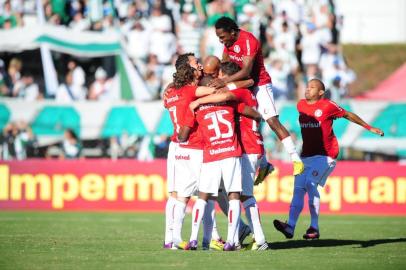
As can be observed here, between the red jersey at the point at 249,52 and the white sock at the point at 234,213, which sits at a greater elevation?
the red jersey at the point at 249,52

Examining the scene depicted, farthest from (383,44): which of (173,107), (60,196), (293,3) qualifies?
(173,107)

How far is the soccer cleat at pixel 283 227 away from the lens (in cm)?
1396

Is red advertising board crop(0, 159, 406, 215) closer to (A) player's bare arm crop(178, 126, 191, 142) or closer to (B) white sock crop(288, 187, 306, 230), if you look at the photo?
(B) white sock crop(288, 187, 306, 230)

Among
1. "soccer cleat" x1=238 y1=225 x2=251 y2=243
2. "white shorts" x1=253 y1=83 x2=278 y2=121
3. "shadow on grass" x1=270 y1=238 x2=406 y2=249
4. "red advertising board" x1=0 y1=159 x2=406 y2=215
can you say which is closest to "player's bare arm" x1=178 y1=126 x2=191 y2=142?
"white shorts" x1=253 y1=83 x2=278 y2=121

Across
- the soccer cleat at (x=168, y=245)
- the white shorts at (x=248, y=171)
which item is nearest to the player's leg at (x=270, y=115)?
the white shorts at (x=248, y=171)

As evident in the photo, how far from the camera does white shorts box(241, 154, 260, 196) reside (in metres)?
13.2

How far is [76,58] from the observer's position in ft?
86.9

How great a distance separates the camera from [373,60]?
36344 millimetres

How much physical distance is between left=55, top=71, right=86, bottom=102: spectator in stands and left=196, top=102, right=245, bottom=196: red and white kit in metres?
12.9

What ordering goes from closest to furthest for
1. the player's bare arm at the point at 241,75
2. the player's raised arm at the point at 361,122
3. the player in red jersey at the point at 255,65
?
1. the player's bare arm at the point at 241,75
2. the player in red jersey at the point at 255,65
3. the player's raised arm at the point at 361,122

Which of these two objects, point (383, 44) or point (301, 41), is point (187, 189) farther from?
point (383, 44)

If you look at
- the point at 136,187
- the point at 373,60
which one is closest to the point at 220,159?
the point at 136,187

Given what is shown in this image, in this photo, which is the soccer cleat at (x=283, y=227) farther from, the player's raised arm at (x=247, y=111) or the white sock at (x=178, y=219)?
the player's raised arm at (x=247, y=111)

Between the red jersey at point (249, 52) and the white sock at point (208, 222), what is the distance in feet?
6.30
